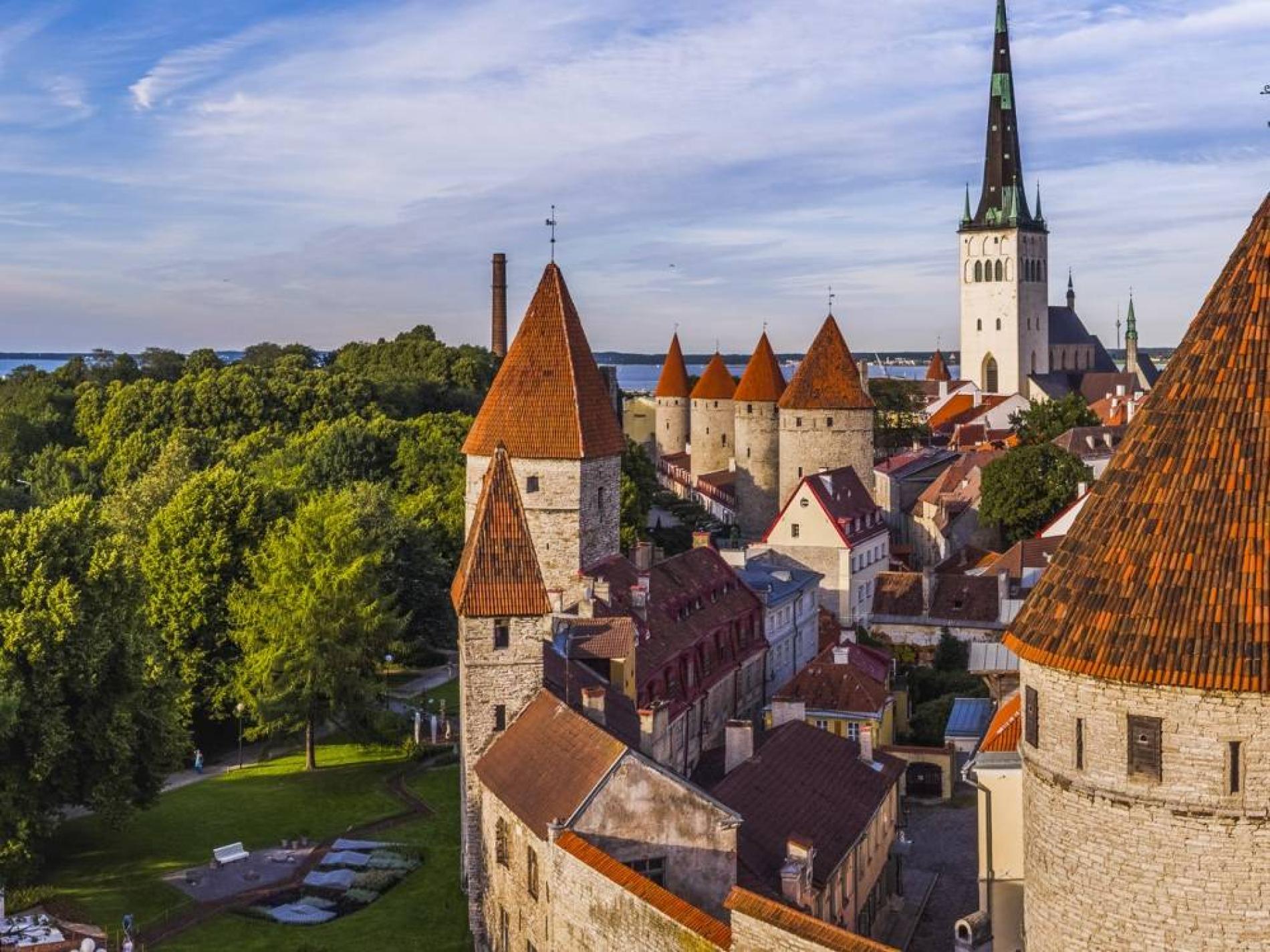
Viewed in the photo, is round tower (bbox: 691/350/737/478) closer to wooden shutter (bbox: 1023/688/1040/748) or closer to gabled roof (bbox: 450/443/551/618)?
gabled roof (bbox: 450/443/551/618)

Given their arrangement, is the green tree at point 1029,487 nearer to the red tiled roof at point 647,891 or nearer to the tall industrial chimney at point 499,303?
the tall industrial chimney at point 499,303

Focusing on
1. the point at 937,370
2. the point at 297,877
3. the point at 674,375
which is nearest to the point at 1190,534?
the point at 297,877

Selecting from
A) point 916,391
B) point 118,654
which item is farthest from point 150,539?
point 916,391

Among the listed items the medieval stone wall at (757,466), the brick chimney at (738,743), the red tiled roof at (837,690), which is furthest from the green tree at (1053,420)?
the brick chimney at (738,743)

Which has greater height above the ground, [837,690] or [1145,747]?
[1145,747]

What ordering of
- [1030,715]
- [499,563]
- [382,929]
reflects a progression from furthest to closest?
[499,563] → [382,929] → [1030,715]

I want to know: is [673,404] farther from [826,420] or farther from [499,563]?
[499,563]
